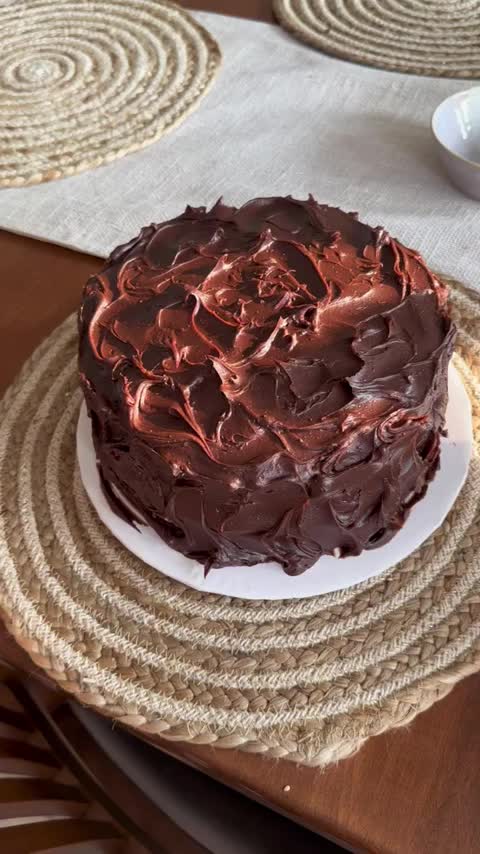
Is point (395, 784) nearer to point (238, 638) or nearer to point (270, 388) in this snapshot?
point (238, 638)

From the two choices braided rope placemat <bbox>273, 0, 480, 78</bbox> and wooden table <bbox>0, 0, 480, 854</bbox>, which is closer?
wooden table <bbox>0, 0, 480, 854</bbox>

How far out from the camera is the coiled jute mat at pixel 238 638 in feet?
2.47

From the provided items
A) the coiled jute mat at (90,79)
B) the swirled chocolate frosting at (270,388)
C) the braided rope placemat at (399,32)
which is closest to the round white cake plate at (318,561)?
the swirled chocolate frosting at (270,388)

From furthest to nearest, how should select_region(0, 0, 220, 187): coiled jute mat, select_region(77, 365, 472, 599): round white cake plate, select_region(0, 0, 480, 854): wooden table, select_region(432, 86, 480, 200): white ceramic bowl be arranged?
select_region(0, 0, 220, 187): coiled jute mat < select_region(432, 86, 480, 200): white ceramic bowl < select_region(77, 365, 472, 599): round white cake plate < select_region(0, 0, 480, 854): wooden table

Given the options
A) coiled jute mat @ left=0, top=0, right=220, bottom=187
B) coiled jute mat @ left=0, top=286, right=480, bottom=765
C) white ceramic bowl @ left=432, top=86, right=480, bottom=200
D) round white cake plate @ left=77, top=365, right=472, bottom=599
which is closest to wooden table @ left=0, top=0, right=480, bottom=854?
coiled jute mat @ left=0, top=286, right=480, bottom=765

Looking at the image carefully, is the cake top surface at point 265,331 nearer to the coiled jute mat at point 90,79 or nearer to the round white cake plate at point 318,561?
the round white cake plate at point 318,561

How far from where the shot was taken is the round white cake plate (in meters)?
0.82

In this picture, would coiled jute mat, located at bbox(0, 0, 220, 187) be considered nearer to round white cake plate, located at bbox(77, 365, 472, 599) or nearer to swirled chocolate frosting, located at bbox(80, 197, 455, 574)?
swirled chocolate frosting, located at bbox(80, 197, 455, 574)

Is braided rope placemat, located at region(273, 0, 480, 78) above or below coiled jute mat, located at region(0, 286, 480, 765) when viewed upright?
above

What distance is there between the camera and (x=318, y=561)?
2.77 feet

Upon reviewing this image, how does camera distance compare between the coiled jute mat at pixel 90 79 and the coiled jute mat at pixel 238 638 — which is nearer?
the coiled jute mat at pixel 238 638

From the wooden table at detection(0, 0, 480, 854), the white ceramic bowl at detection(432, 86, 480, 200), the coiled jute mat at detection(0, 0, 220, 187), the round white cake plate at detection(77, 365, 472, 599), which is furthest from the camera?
the coiled jute mat at detection(0, 0, 220, 187)

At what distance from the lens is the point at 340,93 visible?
1526mm

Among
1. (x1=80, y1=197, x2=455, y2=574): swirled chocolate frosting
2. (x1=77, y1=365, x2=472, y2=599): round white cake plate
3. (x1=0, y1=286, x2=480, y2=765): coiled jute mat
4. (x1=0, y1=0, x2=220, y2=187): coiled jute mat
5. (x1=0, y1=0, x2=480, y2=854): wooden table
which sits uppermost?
(x1=0, y1=0, x2=220, y2=187): coiled jute mat
